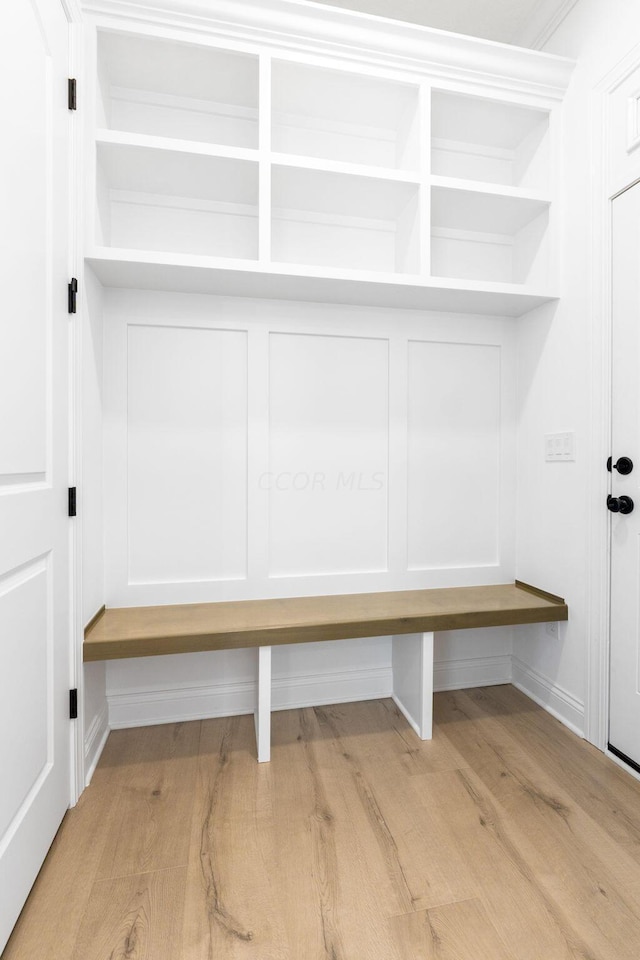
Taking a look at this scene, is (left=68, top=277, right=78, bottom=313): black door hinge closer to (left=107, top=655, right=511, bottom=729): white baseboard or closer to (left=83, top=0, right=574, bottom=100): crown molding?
(left=83, top=0, right=574, bottom=100): crown molding

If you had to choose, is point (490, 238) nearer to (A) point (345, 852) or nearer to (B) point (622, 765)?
(B) point (622, 765)

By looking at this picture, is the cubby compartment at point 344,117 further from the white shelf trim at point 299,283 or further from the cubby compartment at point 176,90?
the white shelf trim at point 299,283

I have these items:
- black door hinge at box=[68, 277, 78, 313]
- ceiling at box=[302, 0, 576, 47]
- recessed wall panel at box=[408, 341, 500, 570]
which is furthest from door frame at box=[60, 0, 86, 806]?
recessed wall panel at box=[408, 341, 500, 570]

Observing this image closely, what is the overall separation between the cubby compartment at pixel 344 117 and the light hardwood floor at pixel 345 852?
7.56 ft

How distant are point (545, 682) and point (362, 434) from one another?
1398 millimetres

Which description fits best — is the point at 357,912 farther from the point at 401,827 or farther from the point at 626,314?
the point at 626,314

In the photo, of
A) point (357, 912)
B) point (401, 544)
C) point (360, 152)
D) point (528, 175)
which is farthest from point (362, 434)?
point (357, 912)

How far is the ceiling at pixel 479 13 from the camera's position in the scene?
6.54 ft

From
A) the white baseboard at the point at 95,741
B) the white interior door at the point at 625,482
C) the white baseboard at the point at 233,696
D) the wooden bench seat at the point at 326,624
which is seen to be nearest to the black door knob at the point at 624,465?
the white interior door at the point at 625,482

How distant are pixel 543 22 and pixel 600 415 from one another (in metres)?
1.70

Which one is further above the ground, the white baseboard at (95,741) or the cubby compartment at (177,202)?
the cubby compartment at (177,202)

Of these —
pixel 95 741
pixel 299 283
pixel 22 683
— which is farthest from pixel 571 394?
pixel 95 741

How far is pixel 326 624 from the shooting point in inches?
72.9

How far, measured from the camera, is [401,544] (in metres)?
2.28
